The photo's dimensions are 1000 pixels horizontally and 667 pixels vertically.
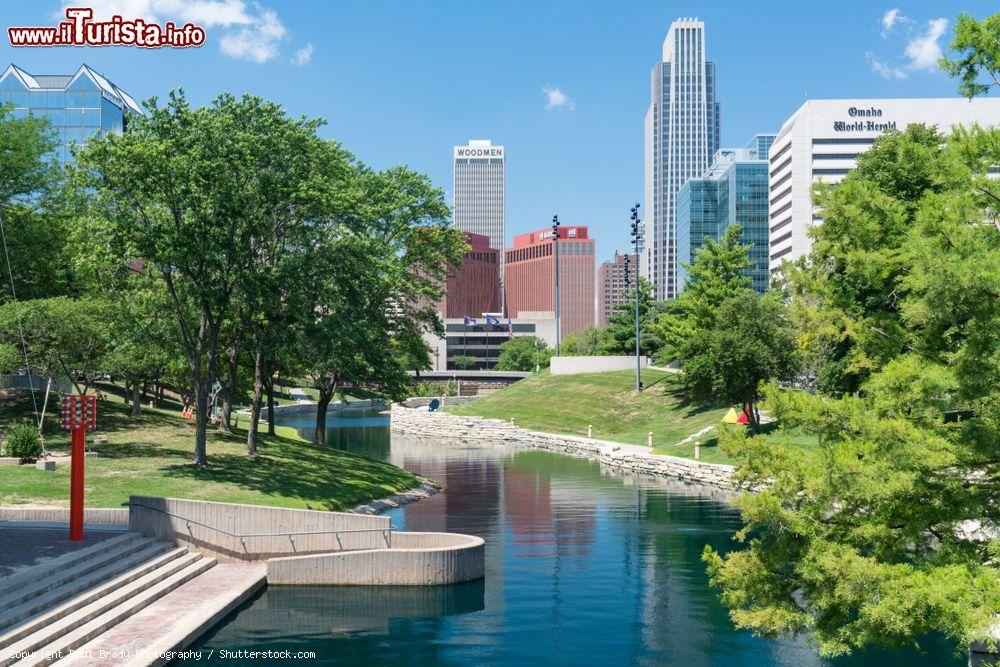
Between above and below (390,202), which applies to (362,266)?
below

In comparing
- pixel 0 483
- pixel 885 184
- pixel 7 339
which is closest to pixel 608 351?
pixel 885 184

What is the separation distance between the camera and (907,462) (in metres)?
14.2

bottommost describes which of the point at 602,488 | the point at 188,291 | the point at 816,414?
the point at 602,488

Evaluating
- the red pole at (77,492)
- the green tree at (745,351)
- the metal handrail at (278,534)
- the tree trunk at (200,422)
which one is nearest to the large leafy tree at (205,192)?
the tree trunk at (200,422)

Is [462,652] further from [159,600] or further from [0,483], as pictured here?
[0,483]

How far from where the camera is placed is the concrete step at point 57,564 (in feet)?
71.6

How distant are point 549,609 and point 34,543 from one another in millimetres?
16373

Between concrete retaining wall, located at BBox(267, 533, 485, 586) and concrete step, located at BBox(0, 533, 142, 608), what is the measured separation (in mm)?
4892

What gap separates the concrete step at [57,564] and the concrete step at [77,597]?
0.63 metres

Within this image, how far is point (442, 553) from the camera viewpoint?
28.8 meters

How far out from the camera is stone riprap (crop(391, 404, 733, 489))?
59188 mm

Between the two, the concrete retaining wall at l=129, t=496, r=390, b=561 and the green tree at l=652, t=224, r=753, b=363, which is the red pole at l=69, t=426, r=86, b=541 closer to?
the concrete retaining wall at l=129, t=496, r=390, b=561

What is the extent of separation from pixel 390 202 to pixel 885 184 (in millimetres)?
29716

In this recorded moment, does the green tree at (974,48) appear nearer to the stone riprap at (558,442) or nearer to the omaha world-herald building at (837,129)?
the stone riprap at (558,442)
